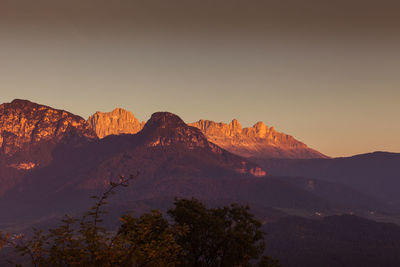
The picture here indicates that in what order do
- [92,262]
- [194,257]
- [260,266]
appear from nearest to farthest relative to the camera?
[92,262] → [194,257] → [260,266]

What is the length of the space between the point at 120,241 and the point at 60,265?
4445 mm

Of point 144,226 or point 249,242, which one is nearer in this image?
point 144,226

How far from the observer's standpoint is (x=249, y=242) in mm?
78312

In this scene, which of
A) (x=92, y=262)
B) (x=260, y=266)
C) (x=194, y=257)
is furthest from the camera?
(x=260, y=266)

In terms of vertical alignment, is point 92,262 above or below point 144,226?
below

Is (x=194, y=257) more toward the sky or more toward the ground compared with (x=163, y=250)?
more toward the ground

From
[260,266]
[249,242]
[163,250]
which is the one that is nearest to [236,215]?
[249,242]

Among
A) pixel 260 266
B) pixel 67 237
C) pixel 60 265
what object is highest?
pixel 67 237

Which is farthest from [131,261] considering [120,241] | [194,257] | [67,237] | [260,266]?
[260,266]

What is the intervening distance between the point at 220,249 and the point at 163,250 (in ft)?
156

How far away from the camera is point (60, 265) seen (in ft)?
111

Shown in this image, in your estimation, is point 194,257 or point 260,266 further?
point 260,266

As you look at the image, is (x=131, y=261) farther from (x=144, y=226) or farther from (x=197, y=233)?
(x=197, y=233)

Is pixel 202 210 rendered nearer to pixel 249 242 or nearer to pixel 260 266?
pixel 249 242
